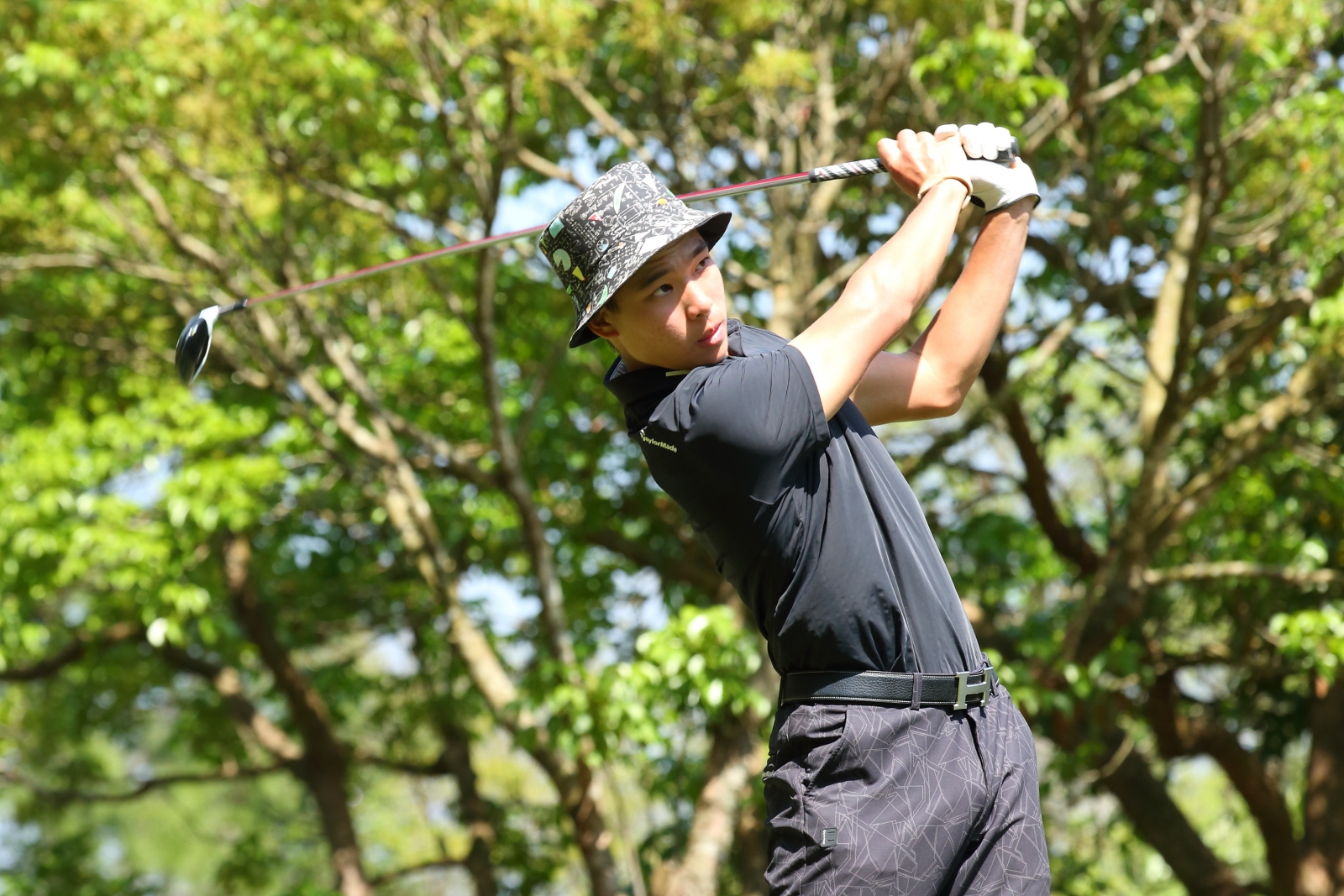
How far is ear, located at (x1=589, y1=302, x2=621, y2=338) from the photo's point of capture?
6.46ft

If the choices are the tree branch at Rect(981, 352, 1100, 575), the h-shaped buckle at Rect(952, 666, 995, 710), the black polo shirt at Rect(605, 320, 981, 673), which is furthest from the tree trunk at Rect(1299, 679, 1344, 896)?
the black polo shirt at Rect(605, 320, 981, 673)

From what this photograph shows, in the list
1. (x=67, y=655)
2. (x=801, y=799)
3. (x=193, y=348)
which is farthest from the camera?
(x=67, y=655)

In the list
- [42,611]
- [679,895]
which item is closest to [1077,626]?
[679,895]

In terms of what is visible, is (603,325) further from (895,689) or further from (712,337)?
(895,689)

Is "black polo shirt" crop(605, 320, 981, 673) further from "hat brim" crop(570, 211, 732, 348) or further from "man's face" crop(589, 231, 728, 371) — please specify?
"hat brim" crop(570, 211, 732, 348)

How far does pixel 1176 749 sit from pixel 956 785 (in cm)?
677

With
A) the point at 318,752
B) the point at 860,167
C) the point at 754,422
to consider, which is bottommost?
the point at 754,422

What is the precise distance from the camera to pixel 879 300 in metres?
1.89

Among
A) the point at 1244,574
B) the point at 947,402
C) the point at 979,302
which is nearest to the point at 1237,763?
Answer: the point at 1244,574

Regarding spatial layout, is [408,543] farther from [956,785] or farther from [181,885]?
[181,885]

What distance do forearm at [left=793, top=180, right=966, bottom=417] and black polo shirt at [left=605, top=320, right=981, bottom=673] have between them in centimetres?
5

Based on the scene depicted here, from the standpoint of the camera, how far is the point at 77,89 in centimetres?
593

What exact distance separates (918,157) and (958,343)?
31 cm

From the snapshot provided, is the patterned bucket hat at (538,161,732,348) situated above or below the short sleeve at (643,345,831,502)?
above
